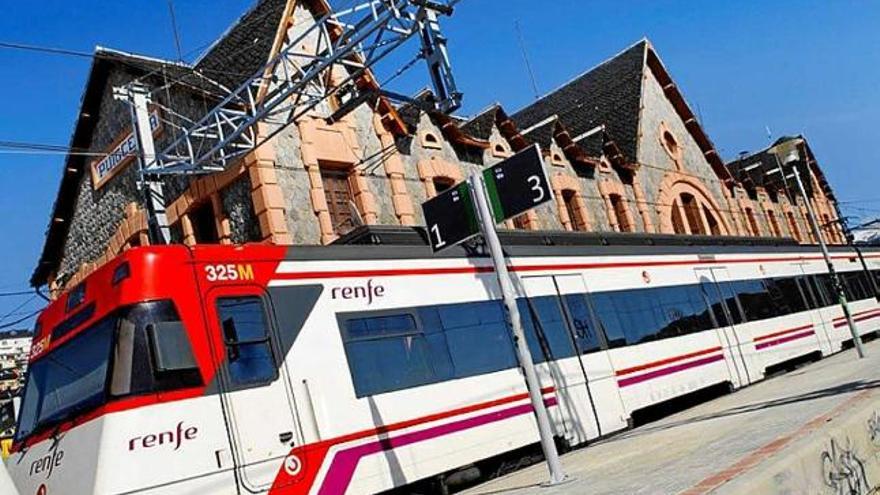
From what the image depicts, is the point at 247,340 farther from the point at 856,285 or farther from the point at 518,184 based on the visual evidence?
the point at 856,285

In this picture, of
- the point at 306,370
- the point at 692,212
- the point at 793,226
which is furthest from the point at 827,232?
the point at 306,370

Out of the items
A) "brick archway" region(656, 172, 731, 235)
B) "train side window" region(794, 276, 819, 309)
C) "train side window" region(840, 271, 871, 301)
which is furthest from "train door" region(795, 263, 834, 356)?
"brick archway" region(656, 172, 731, 235)

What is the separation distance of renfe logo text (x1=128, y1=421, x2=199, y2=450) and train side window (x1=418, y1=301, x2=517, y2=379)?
320 cm

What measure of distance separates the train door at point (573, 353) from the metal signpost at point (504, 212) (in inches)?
99.8

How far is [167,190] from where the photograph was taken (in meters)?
19.3

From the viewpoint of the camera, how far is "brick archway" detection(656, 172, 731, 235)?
96.8ft

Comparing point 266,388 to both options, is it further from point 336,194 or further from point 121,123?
point 121,123

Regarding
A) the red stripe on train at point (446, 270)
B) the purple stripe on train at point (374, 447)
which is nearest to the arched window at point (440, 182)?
the red stripe on train at point (446, 270)

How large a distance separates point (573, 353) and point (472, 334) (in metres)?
2.15

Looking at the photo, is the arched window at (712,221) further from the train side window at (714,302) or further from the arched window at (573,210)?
the train side window at (714,302)

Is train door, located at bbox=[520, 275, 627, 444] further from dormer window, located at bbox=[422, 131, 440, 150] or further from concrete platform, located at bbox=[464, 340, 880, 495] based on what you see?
dormer window, located at bbox=[422, 131, 440, 150]

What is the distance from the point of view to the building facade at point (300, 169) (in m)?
17.2

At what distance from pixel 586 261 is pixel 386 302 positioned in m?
4.55

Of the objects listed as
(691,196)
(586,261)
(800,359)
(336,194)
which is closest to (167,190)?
(336,194)
